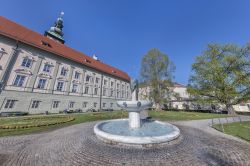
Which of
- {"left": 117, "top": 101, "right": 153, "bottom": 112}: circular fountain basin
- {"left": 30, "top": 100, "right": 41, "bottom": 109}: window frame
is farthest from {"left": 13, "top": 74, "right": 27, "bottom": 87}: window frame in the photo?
{"left": 117, "top": 101, "right": 153, "bottom": 112}: circular fountain basin

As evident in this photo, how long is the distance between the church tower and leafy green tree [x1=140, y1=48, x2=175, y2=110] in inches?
1262

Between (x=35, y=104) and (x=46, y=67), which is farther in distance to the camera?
(x=46, y=67)

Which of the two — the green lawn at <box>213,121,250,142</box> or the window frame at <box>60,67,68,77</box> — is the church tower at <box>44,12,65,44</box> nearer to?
the window frame at <box>60,67,68,77</box>

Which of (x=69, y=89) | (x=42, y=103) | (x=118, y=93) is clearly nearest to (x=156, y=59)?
(x=118, y=93)

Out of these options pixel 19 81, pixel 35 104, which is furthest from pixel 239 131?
pixel 19 81

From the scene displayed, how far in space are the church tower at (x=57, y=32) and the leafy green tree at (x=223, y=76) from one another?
44760 millimetres

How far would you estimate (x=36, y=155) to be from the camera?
4.75 meters

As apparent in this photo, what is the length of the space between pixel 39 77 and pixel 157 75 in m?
28.7

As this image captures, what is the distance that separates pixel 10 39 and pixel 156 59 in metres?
32.6

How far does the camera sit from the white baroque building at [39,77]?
1980 centimetres

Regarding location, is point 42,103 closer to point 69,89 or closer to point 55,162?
point 69,89

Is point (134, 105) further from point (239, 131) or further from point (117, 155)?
point (239, 131)

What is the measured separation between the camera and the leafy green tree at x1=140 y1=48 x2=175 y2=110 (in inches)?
1293

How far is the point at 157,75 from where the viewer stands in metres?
33.4
